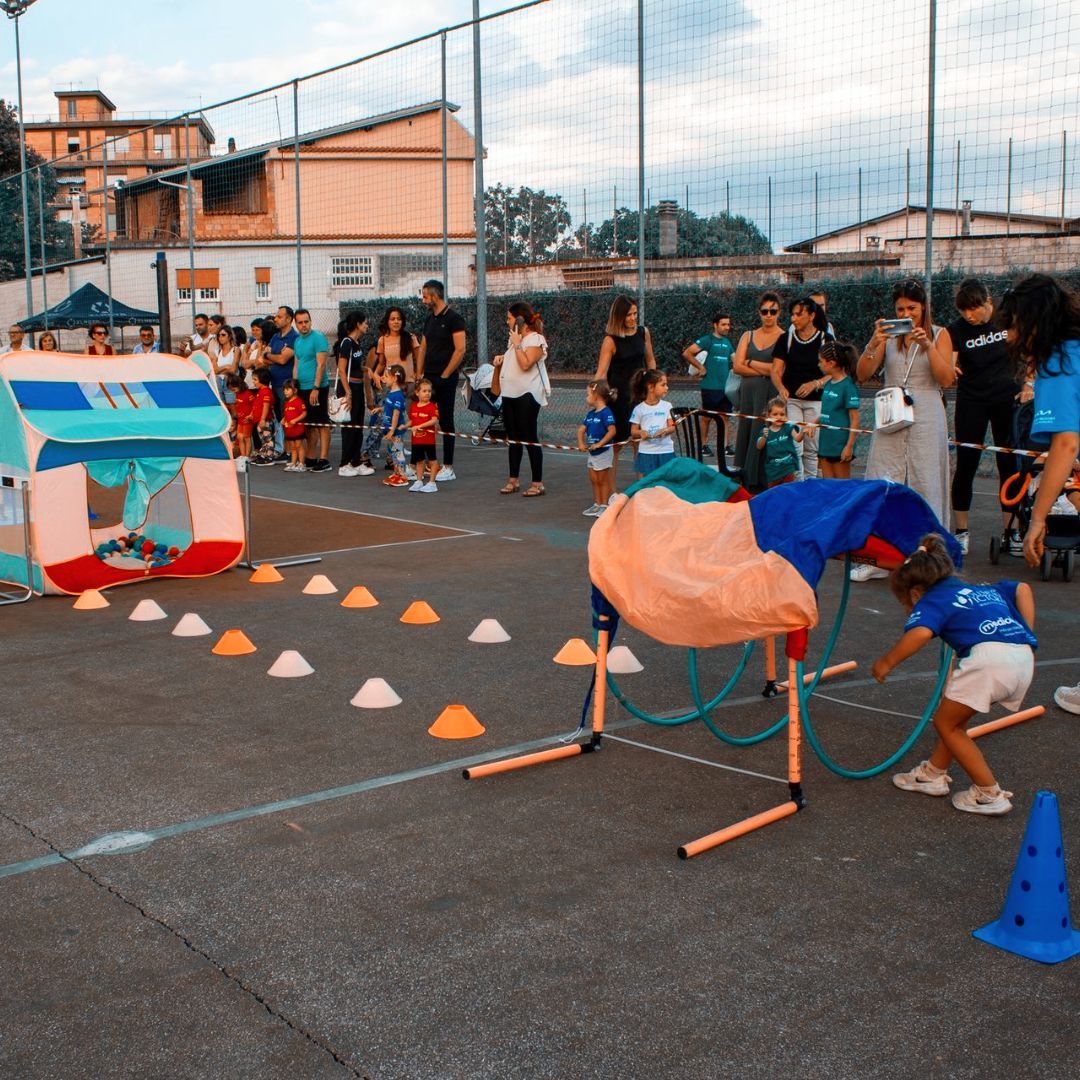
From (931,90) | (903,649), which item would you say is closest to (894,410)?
(931,90)

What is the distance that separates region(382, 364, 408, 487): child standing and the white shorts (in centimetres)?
1077

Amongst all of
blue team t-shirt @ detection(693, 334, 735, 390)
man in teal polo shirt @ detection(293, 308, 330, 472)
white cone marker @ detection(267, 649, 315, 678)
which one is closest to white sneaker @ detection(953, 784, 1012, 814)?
white cone marker @ detection(267, 649, 315, 678)

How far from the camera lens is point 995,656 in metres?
4.52

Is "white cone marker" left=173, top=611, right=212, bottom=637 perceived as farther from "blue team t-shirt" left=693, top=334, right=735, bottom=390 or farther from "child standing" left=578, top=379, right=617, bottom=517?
"blue team t-shirt" left=693, top=334, right=735, bottom=390

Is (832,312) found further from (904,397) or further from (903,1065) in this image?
(903,1065)

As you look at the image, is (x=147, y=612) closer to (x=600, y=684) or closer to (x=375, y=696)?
(x=375, y=696)

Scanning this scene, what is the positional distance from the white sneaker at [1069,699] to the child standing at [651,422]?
5.92 m

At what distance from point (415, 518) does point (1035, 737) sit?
7.86 metres

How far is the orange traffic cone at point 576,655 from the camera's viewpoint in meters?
6.84

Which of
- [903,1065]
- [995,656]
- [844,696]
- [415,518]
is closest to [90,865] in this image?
[903,1065]

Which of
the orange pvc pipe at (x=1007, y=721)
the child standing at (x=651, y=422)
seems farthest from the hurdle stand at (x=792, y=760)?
the child standing at (x=651, y=422)

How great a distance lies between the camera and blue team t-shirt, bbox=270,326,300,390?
17.0m

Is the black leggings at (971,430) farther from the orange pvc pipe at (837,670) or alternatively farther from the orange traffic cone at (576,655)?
the orange traffic cone at (576,655)

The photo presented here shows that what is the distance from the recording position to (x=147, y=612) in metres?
8.08
